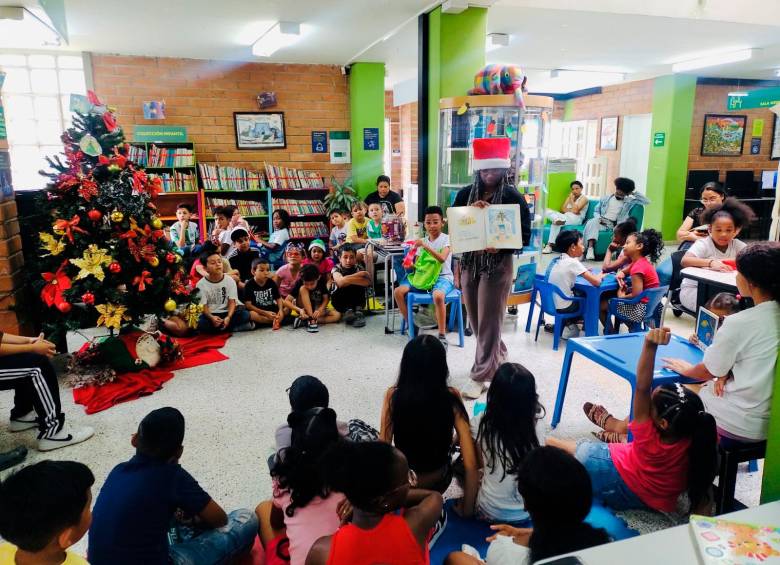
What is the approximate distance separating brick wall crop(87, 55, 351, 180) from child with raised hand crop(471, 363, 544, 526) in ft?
20.7

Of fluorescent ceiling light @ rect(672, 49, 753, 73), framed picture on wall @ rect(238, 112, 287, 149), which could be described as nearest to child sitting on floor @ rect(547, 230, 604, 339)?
framed picture on wall @ rect(238, 112, 287, 149)

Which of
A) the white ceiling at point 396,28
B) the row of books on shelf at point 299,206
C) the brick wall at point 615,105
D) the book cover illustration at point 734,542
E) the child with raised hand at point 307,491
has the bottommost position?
the child with raised hand at point 307,491

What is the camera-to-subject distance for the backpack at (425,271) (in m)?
4.52

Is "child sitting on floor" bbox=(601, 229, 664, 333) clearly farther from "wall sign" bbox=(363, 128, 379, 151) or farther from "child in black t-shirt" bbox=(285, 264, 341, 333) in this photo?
"wall sign" bbox=(363, 128, 379, 151)

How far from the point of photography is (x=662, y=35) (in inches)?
251

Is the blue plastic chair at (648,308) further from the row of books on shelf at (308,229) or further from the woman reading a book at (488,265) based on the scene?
the row of books on shelf at (308,229)

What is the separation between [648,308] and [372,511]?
11.6 feet

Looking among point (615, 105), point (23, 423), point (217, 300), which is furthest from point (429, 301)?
point (615, 105)

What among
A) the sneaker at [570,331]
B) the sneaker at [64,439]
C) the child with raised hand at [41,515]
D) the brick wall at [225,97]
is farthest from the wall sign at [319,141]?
the child with raised hand at [41,515]

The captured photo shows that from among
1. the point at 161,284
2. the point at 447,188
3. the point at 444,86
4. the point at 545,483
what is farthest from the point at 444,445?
the point at 444,86

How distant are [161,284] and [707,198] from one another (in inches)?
207

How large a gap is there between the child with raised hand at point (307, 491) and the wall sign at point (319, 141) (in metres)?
6.48

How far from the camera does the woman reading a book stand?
11.3 ft

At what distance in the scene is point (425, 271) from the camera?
455cm
